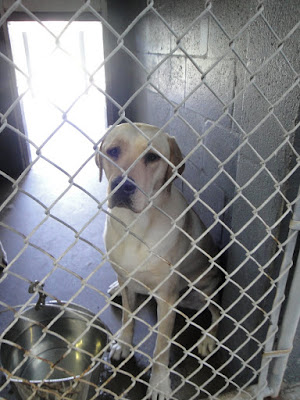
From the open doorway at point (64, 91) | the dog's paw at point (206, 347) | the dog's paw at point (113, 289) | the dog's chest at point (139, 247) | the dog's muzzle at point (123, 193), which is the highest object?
the open doorway at point (64, 91)

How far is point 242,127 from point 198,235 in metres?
0.62

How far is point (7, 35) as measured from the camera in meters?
3.41

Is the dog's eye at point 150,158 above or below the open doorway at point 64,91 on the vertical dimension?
below

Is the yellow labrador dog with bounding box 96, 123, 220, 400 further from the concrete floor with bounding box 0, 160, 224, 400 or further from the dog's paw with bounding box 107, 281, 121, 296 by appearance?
the dog's paw with bounding box 107, 281, 121, 296

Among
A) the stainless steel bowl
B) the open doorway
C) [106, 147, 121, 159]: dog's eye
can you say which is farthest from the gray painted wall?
the open doorway

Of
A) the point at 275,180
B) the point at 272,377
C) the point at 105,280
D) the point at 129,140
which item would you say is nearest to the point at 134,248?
the point at 129,140

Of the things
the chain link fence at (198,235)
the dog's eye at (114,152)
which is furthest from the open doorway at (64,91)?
the dog's eye at (114,152)

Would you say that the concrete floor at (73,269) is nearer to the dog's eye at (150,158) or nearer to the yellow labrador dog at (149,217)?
the yellow labrador dog at (149,217)

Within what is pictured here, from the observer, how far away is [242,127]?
4.20ft

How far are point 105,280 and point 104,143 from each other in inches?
45.9

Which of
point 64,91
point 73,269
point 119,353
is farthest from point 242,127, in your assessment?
point 64,91

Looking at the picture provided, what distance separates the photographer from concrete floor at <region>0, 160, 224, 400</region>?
5.13 ft

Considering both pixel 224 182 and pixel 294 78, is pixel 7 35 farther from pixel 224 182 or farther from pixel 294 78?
pixel 294 78

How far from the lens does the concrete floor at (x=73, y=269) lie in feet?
5.13
